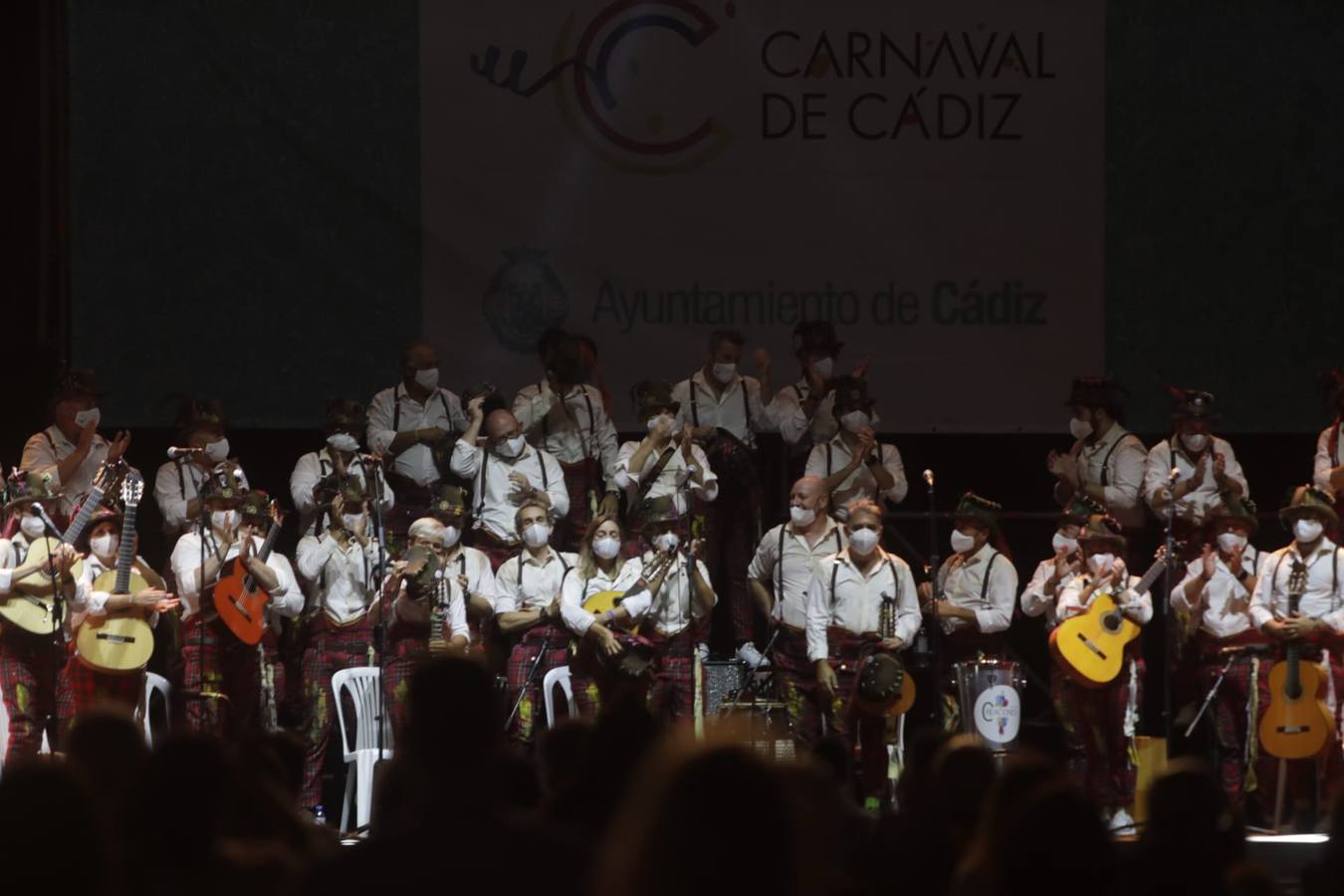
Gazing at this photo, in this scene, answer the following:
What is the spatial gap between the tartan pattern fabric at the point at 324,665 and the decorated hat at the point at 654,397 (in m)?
2.48

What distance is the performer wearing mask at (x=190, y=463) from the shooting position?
1384 cm

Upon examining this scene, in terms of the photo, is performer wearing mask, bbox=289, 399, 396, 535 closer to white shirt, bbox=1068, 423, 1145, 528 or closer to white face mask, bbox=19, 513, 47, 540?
white face mask, bbox=19, 513, 47, 540

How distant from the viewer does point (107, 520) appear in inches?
512

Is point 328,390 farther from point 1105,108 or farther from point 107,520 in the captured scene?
point 1105,108

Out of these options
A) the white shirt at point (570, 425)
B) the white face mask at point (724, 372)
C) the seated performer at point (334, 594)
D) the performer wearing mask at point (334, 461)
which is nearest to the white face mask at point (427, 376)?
the performer wearing mask at point (334, 461)

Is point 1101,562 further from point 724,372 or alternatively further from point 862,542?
point 724,372

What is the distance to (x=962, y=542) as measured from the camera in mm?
13992

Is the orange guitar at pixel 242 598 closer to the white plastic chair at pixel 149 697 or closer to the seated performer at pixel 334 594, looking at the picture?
the seated performer at pixel 334 594

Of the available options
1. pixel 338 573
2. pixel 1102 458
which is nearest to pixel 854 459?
pixel 1102 458

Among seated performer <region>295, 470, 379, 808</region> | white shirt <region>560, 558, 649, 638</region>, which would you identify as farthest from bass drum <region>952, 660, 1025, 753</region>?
seated performer <region>295, 470, 379, 808</region>

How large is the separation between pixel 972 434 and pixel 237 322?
211 inches

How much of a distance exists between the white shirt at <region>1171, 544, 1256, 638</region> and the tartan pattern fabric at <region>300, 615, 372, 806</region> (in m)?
5.22

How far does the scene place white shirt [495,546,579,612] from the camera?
13633mm

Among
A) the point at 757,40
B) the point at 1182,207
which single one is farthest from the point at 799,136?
the point at 1182,207
